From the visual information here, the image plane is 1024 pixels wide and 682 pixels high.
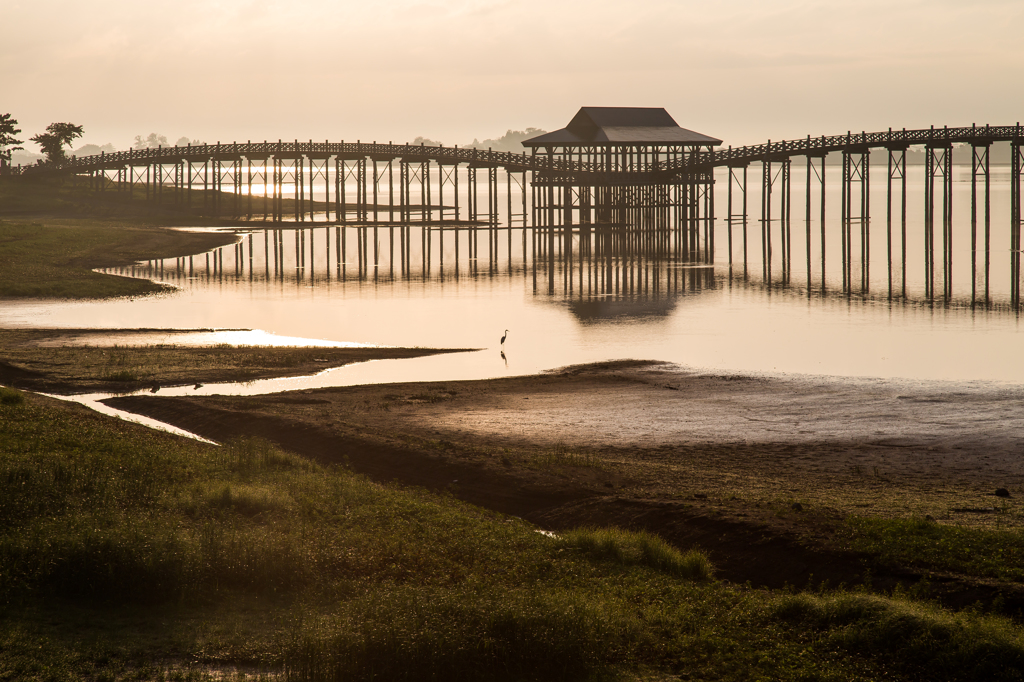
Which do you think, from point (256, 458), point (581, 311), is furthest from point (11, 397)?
point (581, 311)

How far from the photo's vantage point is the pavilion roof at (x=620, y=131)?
263ft

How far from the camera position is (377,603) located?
1002 centimetres

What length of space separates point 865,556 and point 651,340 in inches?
788

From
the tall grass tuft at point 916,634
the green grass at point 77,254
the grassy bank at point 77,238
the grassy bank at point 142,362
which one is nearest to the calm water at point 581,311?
the grassy bank at point 142,362

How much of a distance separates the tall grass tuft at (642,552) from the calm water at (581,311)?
1299 centimetres

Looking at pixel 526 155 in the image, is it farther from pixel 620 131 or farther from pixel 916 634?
pixel 916 634

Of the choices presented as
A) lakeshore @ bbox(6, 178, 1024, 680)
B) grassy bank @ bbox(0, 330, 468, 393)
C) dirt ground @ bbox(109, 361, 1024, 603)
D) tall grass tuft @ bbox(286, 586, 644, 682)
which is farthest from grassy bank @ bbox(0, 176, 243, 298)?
tall grass tuft @ bbox(286, 586, 644, 682)

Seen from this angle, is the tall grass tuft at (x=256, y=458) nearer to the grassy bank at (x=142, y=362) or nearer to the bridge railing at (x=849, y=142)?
the grassy bank at (x=142, y=362)

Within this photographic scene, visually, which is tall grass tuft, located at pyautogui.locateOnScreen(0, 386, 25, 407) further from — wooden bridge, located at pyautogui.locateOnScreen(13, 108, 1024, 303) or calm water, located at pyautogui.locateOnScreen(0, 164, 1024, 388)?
wooden bridge, located at pyautogui.locateOnScreen(13, 108, 1024, 303)

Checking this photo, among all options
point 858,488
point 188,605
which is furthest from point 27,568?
point 858,488

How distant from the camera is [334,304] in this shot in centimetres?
4097

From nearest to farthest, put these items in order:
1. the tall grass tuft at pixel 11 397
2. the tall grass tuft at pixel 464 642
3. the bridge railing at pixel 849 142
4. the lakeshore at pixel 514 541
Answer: the tall grass tuft at pixel 464 642, the lakeshore at pixel 514 541, the tall grass tuft at pixel 11 397, the bridge railing at pixel 849 142

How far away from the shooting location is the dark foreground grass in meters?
8.95

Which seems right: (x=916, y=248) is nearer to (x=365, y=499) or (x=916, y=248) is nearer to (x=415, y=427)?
(x=415, y=427)
